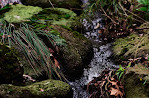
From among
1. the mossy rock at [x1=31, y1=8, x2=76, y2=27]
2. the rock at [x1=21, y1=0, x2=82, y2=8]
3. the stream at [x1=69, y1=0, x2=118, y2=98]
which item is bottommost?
the stream at [x1=69, y1=0, x2=118, y2=98]

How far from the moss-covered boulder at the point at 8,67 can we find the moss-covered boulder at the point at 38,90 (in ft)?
0.42

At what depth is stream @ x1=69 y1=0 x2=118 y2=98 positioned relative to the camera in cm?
230

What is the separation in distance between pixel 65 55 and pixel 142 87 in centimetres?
126

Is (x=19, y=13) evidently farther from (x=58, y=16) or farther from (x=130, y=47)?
(x=130, y=47)

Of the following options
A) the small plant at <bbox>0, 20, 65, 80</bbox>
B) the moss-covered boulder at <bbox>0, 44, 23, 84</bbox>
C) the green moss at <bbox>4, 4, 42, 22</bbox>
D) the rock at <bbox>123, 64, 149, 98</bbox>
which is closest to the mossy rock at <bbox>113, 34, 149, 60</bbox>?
the rock at <bbox>123, 64, 149, 98</bbox>

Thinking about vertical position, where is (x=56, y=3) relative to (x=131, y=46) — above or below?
above

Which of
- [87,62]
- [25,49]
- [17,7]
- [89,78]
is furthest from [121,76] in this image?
[17,7]

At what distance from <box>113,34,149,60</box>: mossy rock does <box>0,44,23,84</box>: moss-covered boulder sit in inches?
69.9

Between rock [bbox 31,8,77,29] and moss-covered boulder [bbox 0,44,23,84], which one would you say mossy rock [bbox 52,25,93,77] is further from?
moss-covered boulder [bbox 0,44,23,84]

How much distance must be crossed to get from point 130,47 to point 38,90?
1.86 metres

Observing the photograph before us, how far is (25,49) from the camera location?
2209mm

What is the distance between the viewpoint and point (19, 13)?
331cm

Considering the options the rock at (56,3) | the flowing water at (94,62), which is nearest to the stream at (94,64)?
the flowing water at (94,62)

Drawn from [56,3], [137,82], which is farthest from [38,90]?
[56,3]
